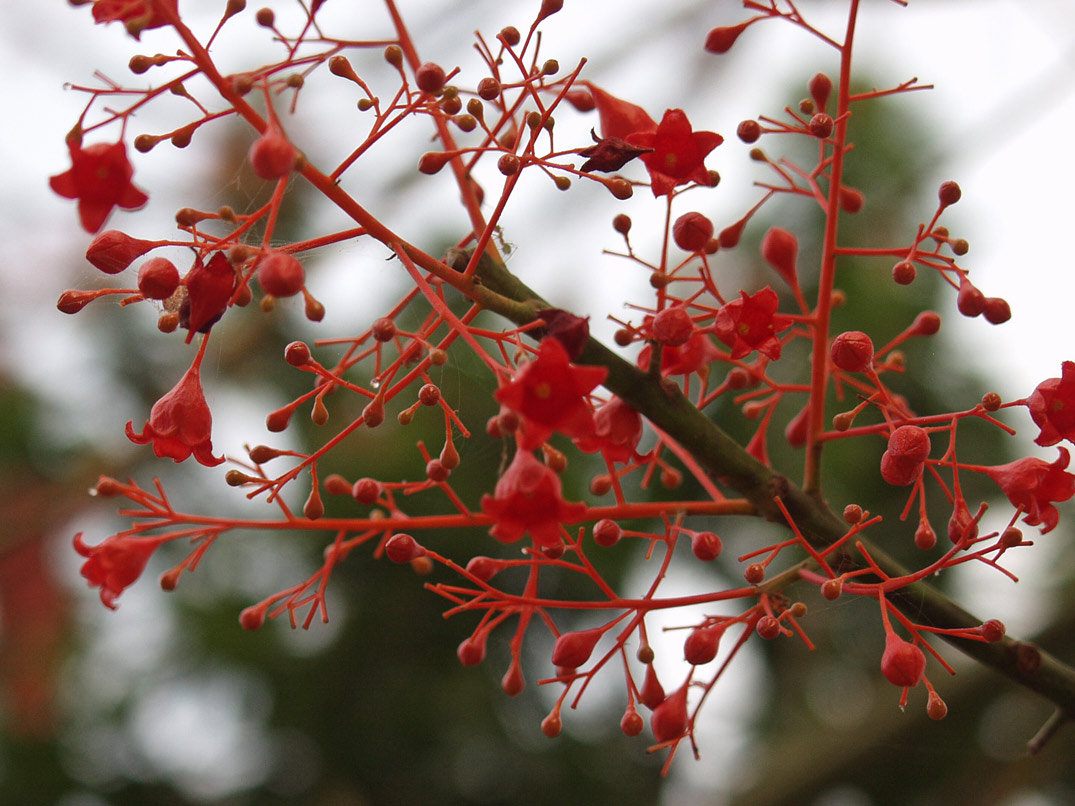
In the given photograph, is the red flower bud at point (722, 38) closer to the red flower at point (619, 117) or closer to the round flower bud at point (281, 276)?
the red flower at point (619, 117)

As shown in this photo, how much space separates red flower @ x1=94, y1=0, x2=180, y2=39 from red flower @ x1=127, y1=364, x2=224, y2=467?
1.04 feet

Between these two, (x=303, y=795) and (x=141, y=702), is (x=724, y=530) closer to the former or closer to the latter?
(x=303, y=795)

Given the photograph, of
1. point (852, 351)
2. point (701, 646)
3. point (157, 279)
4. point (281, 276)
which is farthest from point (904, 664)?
point (157, 279)

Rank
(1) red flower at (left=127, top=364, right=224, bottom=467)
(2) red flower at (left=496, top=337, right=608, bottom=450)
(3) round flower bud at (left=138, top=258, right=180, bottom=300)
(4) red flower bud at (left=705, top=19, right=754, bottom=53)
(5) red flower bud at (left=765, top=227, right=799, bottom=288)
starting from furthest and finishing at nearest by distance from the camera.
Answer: (5) red flower bud at (left=765, top=227, right=799, bottom=288) → (4) red flower bud at (left=705, top=19, right=754, bottom=53) → (1) red flower at (left=127, top=364, right=224, bottom=467) → (3) round flower bud at (left=138, top=258, right=180, bottom=300) → (2) red flower at (left=496, top=337, right=608, bottom=450)

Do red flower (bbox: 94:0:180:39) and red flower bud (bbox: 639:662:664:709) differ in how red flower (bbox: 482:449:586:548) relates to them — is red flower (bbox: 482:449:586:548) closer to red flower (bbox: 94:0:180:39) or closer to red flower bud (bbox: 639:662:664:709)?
red flower bud (bbox: 639:662:664:709)

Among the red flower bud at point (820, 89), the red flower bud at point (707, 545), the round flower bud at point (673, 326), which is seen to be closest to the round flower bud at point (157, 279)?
the round flower bud at point (673, 326)

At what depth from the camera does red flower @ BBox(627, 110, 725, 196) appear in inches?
33.8

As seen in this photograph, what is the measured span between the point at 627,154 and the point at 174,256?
0.43 metres

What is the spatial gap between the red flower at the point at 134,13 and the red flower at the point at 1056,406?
2.65ft

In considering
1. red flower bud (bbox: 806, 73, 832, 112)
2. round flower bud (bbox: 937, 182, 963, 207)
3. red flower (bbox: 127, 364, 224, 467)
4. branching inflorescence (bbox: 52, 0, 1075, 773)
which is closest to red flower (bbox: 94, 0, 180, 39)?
branching inflorescence (bbox: 52, 0, 1075, 773)

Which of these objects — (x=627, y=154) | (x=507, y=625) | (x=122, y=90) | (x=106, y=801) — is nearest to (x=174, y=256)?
(x=122, y=90)

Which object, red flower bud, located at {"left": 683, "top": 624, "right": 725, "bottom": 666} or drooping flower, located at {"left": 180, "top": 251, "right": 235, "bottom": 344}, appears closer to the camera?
drooping flower, located at {"left": 180, "top": 251, "right": 235, "bottom": 344}

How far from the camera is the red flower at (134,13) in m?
0.70

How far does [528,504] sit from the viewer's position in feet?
2.33
